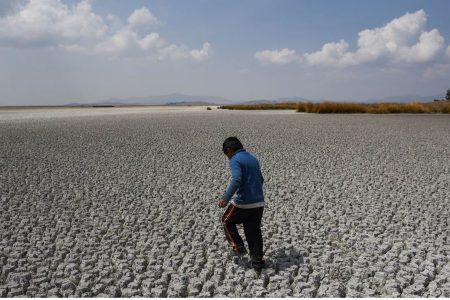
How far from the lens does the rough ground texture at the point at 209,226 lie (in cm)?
469

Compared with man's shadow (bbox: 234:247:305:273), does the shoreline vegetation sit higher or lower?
higher

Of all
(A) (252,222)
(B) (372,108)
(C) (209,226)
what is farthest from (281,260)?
(B) (372,108)

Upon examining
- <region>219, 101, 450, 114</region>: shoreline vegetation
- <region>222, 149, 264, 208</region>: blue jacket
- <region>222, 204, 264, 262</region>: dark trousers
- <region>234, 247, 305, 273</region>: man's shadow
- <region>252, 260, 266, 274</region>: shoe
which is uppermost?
<region>219, 101, 450, 114</region>: shoreline vegetation

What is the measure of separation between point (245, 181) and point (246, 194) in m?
0.15

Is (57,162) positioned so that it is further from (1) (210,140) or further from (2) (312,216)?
(2) (312,216)

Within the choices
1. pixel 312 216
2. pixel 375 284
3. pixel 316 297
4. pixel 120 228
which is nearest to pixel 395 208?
pixel 312 216

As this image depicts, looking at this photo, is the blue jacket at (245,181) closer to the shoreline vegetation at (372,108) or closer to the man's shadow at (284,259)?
the man's shadow at (284,259)

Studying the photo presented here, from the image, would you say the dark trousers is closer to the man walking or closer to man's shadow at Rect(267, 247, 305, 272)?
the man walking

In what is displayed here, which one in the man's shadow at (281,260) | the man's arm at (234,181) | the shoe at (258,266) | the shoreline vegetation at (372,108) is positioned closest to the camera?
the man's arm at (234,181)

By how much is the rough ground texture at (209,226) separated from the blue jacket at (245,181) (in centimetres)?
85

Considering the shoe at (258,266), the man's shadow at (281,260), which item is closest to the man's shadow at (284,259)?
the man's shadow at (281,260)

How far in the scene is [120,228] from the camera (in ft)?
21.6

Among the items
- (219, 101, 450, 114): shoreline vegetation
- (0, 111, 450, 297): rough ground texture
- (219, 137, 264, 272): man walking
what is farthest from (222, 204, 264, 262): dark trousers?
(219, 101, 450, 114): shoreline vegetation

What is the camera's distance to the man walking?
185 inches
